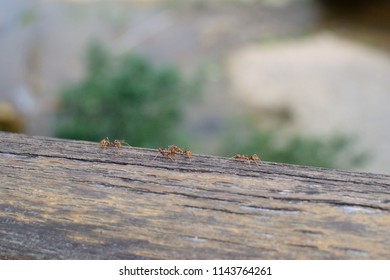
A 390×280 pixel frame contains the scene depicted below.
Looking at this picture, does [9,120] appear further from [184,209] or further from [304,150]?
[184,209]

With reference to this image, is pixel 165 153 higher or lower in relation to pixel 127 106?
lower

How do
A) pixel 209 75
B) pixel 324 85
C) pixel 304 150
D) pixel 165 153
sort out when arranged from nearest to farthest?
pixel 165 153, pixel 304 150, pixel 324 85, pixel 209 75

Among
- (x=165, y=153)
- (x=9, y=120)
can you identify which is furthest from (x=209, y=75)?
(x=165, y=153)

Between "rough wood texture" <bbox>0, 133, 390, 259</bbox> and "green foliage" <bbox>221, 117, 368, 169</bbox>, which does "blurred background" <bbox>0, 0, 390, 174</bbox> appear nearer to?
"green foliage" <bbox>221, 117, 368, 169</bbox>

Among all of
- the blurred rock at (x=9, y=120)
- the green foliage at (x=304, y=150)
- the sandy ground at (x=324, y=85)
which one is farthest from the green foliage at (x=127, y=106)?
the sandy ground at (x=324, y=85)

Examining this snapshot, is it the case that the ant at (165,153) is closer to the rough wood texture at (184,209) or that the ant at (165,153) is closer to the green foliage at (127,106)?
the rough wood texture at (184,209)
